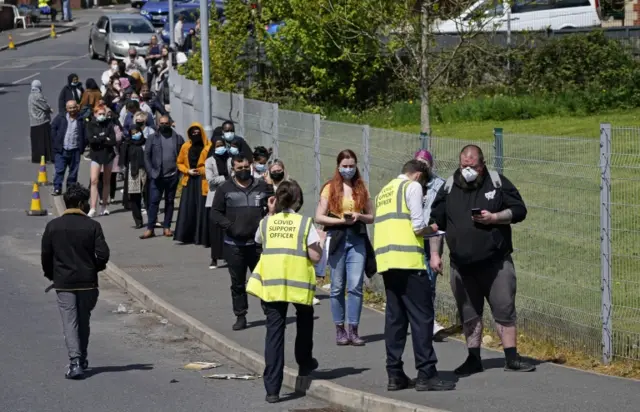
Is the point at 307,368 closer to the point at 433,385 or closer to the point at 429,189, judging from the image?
the point at 433,385

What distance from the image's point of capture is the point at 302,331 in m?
10.5

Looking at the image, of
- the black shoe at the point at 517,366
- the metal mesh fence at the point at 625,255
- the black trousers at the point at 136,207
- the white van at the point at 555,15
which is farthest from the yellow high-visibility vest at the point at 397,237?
the white van at the point at 555,15

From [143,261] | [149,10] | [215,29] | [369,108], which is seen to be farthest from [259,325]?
[149,10]

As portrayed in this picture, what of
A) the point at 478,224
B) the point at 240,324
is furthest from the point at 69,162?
the point at 478,224

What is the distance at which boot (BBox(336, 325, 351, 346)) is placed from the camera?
12.2m

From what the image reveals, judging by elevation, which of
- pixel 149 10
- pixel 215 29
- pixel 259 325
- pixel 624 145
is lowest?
pixel 259 325

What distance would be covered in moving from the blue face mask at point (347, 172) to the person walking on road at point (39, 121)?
15744 mm

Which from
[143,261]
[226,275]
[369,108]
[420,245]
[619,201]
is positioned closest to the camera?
[420,245]

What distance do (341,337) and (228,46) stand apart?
56.3 ft

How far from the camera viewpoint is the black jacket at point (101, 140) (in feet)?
70.5

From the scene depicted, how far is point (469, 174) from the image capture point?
32.9 feet

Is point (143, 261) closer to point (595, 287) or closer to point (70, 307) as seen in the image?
point (70, 307)

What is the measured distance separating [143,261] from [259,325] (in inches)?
193

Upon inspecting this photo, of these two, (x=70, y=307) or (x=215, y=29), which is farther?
(x=215, y=29)
